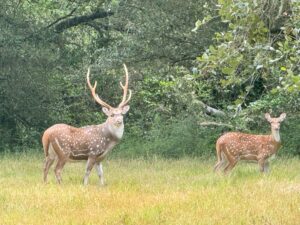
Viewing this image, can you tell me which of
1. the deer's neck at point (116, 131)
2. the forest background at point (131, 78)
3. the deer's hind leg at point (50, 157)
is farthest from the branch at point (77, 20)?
the deer's neck at point (116, 131)

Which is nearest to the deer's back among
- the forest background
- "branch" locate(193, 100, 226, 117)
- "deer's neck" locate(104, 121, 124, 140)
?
the forest background

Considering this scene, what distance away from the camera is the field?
8.88 meters

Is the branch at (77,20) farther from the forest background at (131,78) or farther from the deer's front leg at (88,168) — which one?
the deer's front leg at (88,168)

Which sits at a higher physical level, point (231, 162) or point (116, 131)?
point (116, 131)

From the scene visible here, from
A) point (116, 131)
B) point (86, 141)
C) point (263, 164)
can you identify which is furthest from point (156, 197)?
point (263, 164)

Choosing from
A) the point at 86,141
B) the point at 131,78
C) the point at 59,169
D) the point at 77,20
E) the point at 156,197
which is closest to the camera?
the point at 156,197

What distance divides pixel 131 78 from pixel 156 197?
26.1ft

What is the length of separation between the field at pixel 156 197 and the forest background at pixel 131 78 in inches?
106

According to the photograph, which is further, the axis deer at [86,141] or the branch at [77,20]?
the branch at [77,20]

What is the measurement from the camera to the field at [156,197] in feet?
29.1

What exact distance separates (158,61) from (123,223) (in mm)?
9384

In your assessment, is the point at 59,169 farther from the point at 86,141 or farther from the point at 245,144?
the point at 245,144

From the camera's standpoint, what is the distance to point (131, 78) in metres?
18.0

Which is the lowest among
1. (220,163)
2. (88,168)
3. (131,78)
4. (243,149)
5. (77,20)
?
(220,163)
